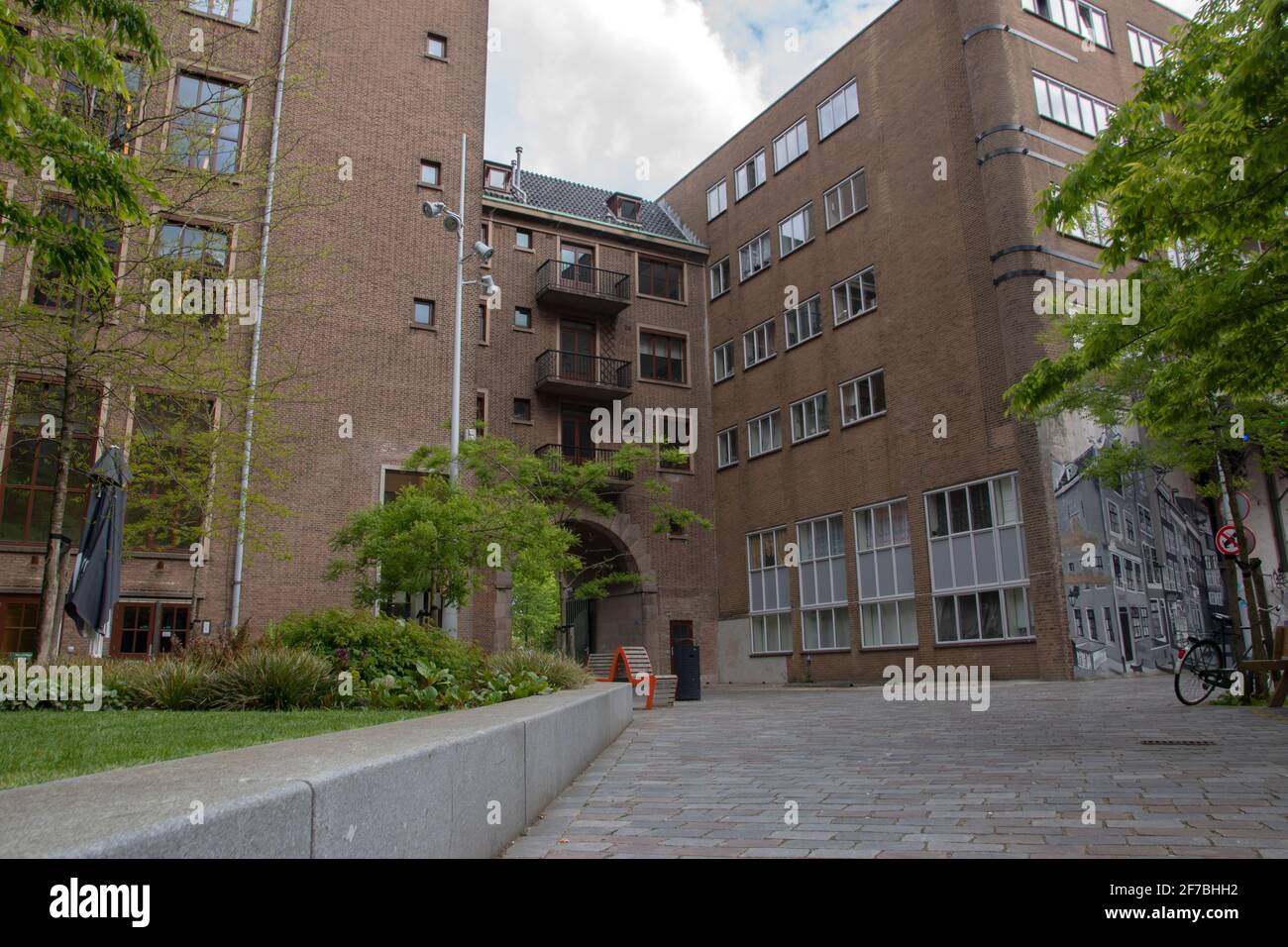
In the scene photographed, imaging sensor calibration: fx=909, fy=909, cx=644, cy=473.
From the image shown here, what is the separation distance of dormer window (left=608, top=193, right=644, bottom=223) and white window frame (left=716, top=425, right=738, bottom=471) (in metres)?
10.5

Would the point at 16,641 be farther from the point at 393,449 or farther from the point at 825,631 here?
the point at 825,631

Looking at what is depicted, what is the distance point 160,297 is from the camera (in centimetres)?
1163

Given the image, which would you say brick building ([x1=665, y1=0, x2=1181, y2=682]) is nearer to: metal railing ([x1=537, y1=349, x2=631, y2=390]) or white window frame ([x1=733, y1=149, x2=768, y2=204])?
white window frame ([x1=733, y1=149, x2=768, y2=204])

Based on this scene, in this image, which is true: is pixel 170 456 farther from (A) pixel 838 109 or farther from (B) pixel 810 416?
(A) pixel 838 109

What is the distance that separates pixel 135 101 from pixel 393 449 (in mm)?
14436

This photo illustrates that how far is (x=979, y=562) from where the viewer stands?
2580cm

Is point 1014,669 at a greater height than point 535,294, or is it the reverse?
point 535,294

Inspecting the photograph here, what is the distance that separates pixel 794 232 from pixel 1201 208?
89.5 ft

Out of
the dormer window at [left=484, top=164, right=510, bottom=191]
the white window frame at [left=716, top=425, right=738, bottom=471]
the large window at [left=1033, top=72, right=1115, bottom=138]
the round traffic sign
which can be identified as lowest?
the round traffic sign

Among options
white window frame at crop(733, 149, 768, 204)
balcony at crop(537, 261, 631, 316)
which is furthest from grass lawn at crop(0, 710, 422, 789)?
white window frame at crop(733, 149, 768, 204)

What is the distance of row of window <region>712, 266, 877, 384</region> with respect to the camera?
102 ft

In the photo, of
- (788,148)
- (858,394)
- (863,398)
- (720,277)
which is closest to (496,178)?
(720,277)

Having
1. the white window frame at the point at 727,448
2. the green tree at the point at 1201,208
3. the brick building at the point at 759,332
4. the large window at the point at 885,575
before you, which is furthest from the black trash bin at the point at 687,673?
the white window frame at the point at 727,448

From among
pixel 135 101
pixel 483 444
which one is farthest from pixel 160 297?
pixel 483 444
